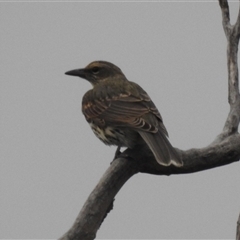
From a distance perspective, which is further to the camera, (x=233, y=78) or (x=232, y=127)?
(x=233, y=78)

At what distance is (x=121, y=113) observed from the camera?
23.9 ft

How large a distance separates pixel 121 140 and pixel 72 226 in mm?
1759

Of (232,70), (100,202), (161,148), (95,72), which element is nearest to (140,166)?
(161,148)

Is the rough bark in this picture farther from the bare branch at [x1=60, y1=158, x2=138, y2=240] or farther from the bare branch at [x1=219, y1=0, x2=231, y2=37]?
the bare branch at [x1=219, y1=0, x2=231, y2=37]

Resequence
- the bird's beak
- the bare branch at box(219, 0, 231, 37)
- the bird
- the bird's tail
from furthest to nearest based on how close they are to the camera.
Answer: the bird's beak, the bare branch at box(219, 0, 231, 37), the bird, the bird's tail

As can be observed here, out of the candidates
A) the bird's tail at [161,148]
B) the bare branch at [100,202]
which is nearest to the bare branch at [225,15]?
the bird's tail at [161,148]

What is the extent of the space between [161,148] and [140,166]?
0.98ft

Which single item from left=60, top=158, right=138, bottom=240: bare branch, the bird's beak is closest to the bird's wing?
the bird's beak

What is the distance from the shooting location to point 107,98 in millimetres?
7855

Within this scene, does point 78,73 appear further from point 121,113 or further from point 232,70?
point 232,70

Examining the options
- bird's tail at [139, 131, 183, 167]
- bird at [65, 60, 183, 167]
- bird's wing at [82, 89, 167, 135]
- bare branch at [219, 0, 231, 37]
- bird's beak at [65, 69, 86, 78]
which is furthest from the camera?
bird's beak at [65, 69, 86, 78]

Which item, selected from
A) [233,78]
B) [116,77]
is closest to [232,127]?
[233,78]

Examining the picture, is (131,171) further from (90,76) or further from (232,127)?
(90,76)

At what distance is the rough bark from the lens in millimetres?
5477
